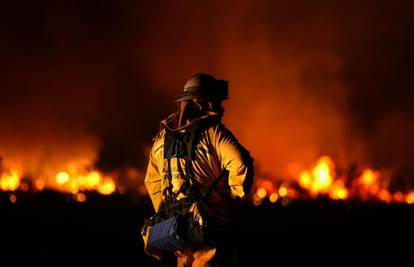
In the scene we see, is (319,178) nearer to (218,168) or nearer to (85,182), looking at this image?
(85,182)

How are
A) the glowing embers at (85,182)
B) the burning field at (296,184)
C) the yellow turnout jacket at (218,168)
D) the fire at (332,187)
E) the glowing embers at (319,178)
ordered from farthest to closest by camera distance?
the glowing embers at (319,178), the fire at (332,187), the glowing embers at (85,182), the burning field at (296,184), the yellow turnout jacket at (218,168)

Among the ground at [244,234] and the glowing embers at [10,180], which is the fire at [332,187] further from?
the ground at [244,234]

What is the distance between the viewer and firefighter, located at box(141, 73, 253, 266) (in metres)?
4.38

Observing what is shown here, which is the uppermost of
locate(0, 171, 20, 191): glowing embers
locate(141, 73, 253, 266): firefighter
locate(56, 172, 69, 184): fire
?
locate(141, 73, 253, 266): firefighter

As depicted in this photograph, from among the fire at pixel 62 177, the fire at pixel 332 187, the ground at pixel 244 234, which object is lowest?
the fire at pixel 332 187

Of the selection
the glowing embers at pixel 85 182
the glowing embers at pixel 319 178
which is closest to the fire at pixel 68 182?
the glowing embers at pixel 85 182

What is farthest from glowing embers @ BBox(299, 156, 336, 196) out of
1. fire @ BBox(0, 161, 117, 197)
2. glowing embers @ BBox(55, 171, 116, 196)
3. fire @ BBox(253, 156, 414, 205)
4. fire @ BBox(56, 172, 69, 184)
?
fire @ BBox(56, 172, 69, 184)

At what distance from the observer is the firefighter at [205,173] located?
4383 mm

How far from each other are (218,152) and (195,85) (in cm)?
55

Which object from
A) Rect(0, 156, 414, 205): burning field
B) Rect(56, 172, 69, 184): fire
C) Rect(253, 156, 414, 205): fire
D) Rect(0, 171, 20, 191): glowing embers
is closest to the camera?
Rect(0, 171, 20, 191): glowing embers

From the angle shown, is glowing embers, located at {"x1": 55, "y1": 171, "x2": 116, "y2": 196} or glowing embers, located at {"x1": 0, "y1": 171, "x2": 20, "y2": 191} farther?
glowing embers, located at {"x1": 55, "y1": 171, "x2": 116, "y2": 196}

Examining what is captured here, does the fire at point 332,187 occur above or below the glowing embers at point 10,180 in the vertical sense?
below

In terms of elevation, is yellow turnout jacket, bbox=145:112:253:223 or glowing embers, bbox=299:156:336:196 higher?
yellow turnout jacket, bbox=145:112:253:223

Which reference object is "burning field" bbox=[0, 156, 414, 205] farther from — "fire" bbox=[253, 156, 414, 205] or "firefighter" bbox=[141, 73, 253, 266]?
"firefighter" bbox=[141, 73, 253, 266]
